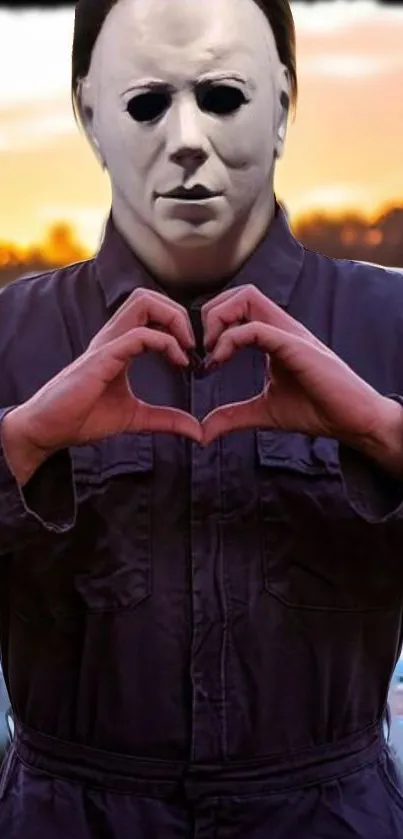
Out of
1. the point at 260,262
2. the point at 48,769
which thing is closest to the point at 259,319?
the point at 260,262

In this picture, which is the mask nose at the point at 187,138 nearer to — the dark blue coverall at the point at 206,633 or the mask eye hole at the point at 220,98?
the mask eye hole at the point at 220,98

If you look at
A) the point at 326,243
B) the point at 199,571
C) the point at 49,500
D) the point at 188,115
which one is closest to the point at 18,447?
the point at 49,500

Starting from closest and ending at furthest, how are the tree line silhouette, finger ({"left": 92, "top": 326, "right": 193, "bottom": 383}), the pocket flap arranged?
finger ({"left": 92, "top": 326, "right": 193, "bottom": 383}) → the pocket flap → the tree line silhouette

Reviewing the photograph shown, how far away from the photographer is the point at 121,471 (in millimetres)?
746

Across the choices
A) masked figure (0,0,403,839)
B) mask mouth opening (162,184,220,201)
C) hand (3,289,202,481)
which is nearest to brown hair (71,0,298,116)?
masked figure (0,0,403,839)

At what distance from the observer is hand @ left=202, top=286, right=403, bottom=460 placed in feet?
2.15

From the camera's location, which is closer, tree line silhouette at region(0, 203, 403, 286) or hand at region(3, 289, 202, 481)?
hand at region(3, 289, 202, 481)

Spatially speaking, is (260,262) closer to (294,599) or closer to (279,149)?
(279,149)

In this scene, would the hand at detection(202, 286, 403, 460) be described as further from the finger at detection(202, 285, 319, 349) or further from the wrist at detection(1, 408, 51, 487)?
the wrist at detection(1, 408, 51, 487)

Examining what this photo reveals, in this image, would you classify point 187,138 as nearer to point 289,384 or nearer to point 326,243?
point 289,384

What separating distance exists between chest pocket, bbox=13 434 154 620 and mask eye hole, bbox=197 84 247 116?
0.23m

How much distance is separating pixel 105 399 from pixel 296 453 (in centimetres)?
15

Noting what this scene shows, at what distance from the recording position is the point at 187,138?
74cm

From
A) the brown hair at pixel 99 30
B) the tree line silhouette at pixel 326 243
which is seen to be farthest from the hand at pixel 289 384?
the tree line silhouette at pixel 326 243
